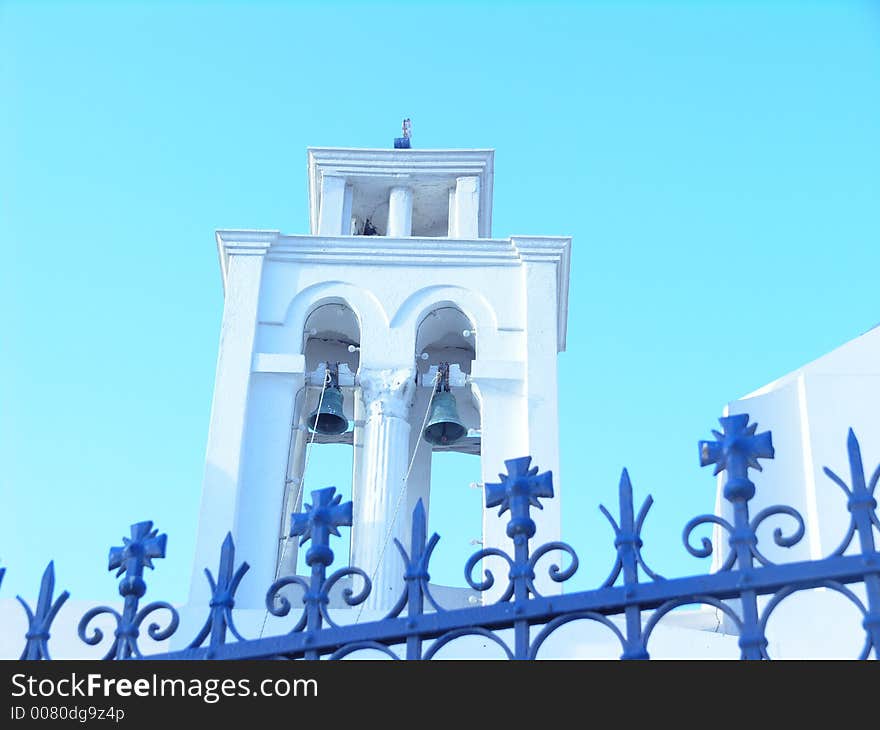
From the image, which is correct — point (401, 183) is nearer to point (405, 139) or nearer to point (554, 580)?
point (405, 139)

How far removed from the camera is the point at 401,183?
13.4 m

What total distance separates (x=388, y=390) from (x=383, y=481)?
82 cm

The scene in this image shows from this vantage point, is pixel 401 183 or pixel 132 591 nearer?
pixel 132 591

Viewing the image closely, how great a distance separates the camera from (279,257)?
40.4 ft

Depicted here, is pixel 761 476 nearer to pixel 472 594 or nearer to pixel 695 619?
pixel 695 619

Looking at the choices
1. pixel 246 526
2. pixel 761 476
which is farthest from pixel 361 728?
pixel 761 476

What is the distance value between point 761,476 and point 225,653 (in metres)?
7.92

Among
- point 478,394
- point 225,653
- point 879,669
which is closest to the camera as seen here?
point 879,669

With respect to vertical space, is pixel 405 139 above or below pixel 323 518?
above

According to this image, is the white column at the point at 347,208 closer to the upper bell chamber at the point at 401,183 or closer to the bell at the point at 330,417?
the upper bell chamber at the point at 401,183

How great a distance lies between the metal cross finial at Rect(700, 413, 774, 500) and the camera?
161 inches

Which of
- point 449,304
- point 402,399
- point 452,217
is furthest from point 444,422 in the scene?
point 452,217

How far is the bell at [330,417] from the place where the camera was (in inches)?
440

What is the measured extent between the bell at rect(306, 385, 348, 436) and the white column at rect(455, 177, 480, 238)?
2.34 m
